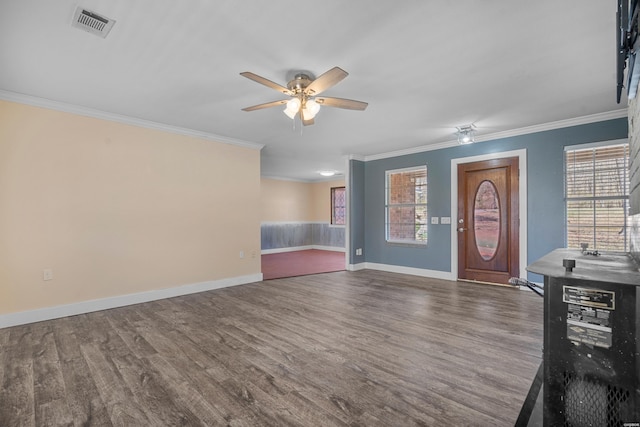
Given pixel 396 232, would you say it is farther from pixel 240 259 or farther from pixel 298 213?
pixel 298 213

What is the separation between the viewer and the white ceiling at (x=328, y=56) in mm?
1817

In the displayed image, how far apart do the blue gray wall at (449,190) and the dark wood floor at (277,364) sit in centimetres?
120

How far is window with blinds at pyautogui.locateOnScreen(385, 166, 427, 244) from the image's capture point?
5477mm

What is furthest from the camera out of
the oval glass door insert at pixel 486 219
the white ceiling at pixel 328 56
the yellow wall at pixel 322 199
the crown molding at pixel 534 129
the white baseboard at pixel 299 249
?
the yellow wall at pixel 322 199

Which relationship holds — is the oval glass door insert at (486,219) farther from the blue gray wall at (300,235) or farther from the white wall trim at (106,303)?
the blue gray wall at (300,235)

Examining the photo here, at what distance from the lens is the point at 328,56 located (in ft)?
7.48

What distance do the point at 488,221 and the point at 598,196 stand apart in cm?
131

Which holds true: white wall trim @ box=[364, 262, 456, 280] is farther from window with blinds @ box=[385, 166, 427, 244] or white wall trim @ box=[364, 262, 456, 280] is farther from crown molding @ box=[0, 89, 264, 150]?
crown molding @ box=[0, 89, 264, 150]

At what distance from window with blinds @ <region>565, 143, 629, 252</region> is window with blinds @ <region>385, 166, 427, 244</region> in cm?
208

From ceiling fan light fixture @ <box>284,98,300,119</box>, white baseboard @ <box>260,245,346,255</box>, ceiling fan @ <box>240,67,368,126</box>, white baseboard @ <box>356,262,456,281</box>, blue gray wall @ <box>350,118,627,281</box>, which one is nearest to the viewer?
ceiling fan @ <box>240,67,368,126</box>

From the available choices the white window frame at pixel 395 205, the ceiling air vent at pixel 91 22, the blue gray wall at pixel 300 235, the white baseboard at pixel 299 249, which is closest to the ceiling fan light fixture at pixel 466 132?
the white window frame at pixel 395 205

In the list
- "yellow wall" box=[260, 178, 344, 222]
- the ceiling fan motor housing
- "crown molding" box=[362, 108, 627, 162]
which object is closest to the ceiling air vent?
the ceiling fan motor housing

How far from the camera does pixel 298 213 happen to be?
9.92m

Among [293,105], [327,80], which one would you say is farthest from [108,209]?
[327,80]
